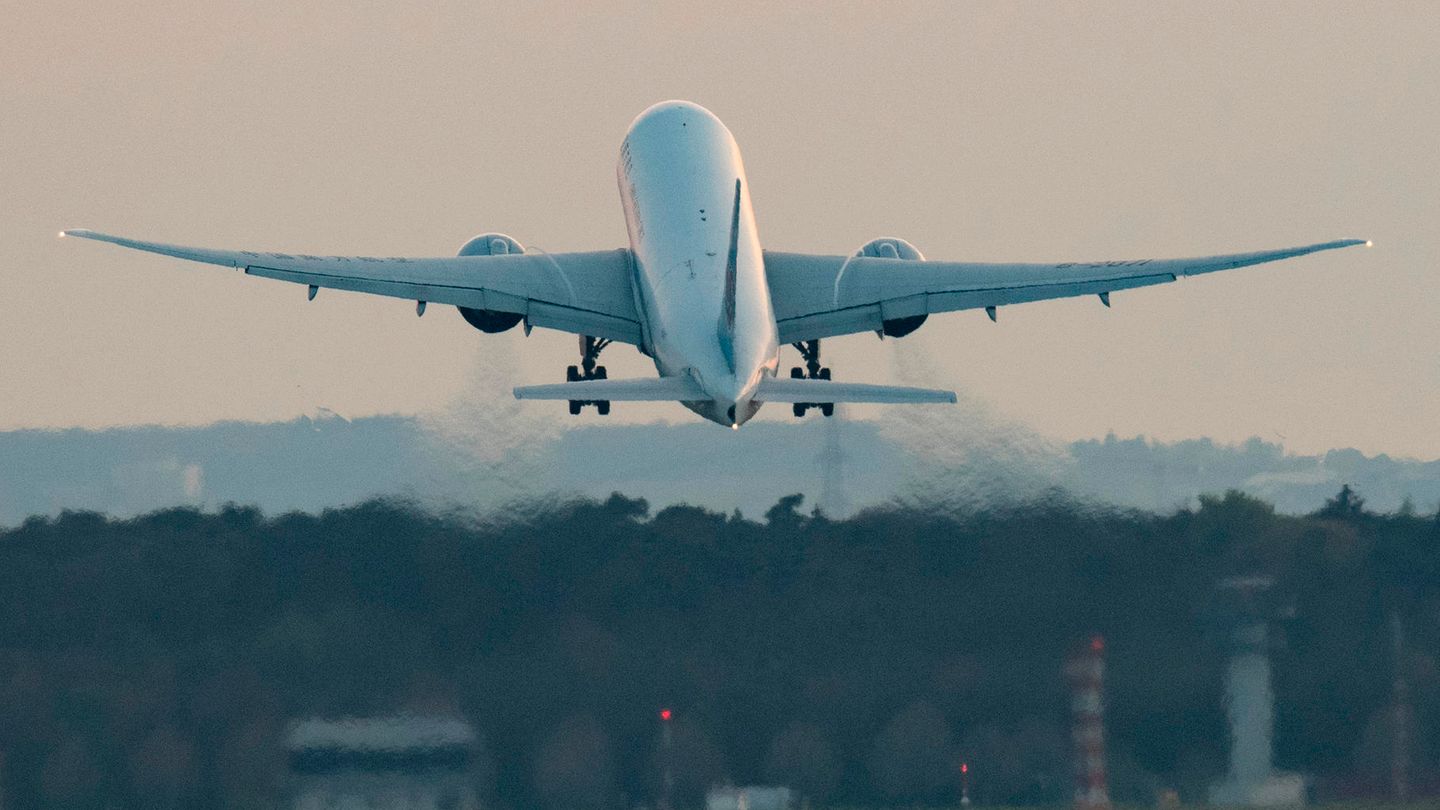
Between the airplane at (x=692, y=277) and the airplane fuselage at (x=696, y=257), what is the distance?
0.21ft

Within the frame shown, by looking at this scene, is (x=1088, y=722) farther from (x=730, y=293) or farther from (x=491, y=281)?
(x=491, y=281)

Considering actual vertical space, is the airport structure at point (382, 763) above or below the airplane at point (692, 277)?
below

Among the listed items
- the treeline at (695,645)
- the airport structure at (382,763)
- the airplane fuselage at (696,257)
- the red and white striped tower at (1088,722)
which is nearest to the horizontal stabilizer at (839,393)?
the airplane fuselage at (696,257)

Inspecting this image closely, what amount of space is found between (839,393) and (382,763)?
1114cm

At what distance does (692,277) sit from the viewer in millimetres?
65938

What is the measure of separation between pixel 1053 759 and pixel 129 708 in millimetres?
16988

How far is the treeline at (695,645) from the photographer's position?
190 ft

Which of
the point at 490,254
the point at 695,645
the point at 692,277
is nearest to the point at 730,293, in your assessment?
the point at 692,277

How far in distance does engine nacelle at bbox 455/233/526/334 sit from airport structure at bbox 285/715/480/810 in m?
14.3

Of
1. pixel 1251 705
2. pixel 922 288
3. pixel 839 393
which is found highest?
pixel 922 288

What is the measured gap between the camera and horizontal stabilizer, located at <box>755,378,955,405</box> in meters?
59.2

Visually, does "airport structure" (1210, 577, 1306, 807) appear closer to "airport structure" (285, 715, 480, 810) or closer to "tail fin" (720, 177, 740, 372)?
"tail fin" (720, 177, 740, 372)

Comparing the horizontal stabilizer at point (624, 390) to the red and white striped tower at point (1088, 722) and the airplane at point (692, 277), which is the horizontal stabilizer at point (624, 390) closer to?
the airplane at point (692, 277)

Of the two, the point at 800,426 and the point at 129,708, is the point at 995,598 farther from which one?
the point at 129,708
